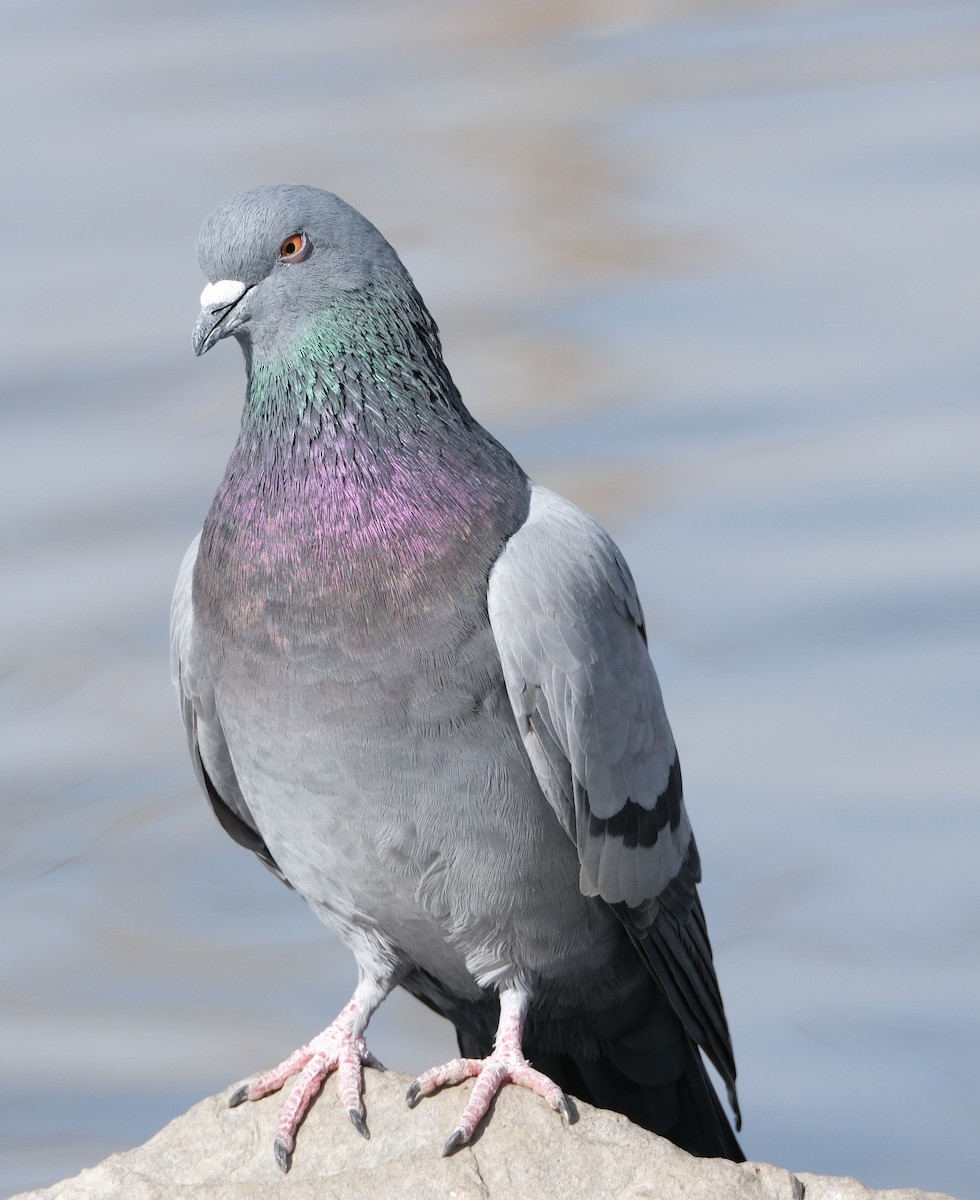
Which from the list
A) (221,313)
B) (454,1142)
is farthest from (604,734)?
(221,313)

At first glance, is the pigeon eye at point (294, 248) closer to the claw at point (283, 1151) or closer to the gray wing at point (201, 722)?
the gray wing at point (201, 722)

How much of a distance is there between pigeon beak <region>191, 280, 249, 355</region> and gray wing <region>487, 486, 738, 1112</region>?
100cm

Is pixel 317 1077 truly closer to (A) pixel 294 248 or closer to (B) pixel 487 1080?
(B) pixel 487 1080

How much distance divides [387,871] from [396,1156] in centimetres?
80

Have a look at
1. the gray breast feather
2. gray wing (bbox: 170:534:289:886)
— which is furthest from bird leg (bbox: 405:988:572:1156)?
gray wing (bbox: 170:534:289:886)

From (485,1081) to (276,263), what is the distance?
2.37 metres

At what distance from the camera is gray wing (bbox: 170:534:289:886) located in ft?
19.3

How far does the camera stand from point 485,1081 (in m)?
5.45

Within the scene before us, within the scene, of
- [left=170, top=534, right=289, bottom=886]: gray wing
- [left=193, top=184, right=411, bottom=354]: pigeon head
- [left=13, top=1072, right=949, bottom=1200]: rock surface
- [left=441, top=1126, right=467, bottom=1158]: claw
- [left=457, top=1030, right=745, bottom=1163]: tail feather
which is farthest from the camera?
[left=457, top=1030, right=745, bottom=1163]: tail feather

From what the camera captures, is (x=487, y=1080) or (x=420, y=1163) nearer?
(x=420, y=1163)

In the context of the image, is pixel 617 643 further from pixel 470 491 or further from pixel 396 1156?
pixel 396 1156

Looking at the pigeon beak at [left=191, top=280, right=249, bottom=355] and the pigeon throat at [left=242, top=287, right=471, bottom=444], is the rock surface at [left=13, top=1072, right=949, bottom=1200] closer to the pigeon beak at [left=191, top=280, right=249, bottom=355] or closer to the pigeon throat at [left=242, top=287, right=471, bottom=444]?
the pigeon throat at [left=242, top=287, right=471, bottom=444]

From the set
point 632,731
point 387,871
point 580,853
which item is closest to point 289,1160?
point 387,871

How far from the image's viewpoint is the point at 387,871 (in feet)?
18.5
